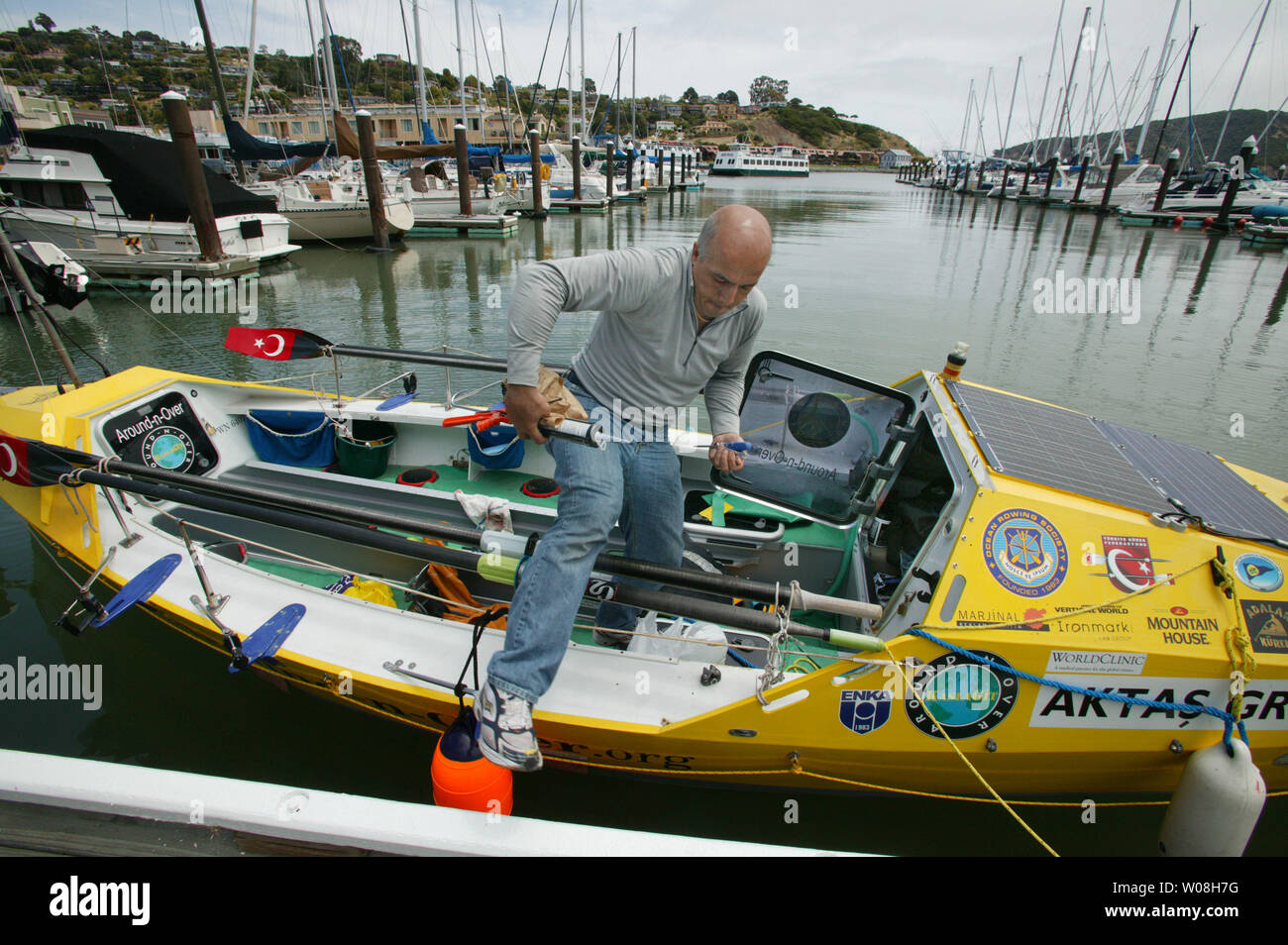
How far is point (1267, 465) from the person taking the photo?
821 cm

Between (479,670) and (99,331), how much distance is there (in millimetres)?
16088

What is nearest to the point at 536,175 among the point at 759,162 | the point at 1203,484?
the point at 1203,484

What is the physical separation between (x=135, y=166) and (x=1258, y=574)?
2304 centimetres

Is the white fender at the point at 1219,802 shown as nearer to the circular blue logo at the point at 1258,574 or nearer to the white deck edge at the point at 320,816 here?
the circular blue logo at the point at 1258,574

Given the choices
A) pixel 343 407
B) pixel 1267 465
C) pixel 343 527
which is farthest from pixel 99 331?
pixel 1267 465

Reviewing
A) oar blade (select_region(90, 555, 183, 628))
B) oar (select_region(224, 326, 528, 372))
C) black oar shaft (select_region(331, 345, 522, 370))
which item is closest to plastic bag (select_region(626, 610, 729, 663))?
black oar shaft (select_region(331, 345, 522, 370))

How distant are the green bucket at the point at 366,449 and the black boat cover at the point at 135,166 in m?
16.3

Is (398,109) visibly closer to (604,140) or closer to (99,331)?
(604,140)

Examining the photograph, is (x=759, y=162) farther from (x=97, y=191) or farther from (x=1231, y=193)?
(x=97, y=191)

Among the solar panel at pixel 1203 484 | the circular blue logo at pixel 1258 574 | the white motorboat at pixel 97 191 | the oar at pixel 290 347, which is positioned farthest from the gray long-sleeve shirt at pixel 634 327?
the white motorboat at pixel 97 191

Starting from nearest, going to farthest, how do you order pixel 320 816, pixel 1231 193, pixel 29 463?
1. pixel 320 816
2. pixel 29 463
3. pixel 1231 193

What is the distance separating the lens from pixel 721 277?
7.68 feet
